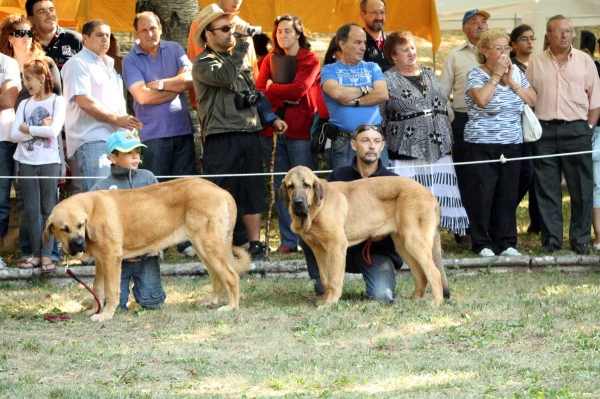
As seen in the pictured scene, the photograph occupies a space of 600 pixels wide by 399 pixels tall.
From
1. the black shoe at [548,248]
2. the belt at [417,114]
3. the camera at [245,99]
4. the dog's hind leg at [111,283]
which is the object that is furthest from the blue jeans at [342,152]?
the dog's hind leg at [111,283]

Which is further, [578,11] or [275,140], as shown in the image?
[578,11]

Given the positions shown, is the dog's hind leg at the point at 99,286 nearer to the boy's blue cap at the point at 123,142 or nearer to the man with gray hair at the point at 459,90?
the boy's blue cap at the point at 123,142

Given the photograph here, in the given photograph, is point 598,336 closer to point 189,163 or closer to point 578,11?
point 189,163

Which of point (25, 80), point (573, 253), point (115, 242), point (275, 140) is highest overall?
point (25, 80)

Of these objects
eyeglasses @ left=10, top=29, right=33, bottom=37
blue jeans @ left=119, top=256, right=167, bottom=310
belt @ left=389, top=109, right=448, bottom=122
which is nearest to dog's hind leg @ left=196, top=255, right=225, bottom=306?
blue jeans @ left=119, top=256, right=167, bottom=310

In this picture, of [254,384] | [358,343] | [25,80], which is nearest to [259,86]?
[25,80]

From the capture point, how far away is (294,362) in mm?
6633

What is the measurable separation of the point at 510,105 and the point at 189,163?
139 inches

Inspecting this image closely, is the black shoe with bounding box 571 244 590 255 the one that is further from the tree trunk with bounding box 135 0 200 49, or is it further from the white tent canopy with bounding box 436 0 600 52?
the tree trunk with bounding box 135 0 200 49

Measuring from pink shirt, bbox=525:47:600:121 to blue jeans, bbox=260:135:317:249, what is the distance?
2635mm

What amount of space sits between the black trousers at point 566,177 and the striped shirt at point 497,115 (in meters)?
0.52

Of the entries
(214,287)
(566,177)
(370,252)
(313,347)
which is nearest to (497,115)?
(566,177)

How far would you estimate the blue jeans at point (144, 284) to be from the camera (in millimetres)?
8875

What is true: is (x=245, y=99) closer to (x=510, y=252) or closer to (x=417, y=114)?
(x=417, y=114)
